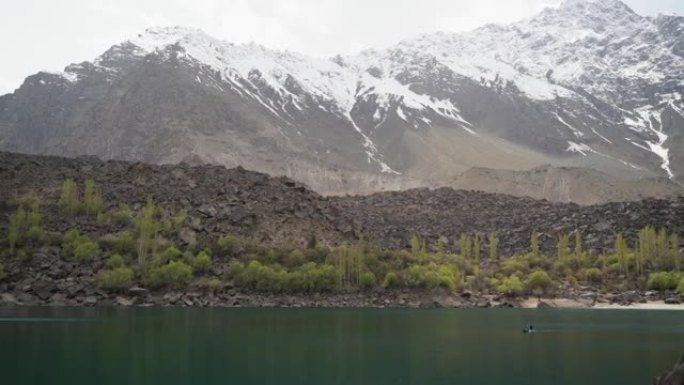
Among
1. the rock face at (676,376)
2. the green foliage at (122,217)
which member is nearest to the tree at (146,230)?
the green foliage at (122,217)

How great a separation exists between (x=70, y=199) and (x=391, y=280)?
55923 mm

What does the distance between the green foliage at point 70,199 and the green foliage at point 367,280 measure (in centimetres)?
4950

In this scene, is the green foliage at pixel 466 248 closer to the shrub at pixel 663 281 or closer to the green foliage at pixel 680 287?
the shrub at pixel 663 281

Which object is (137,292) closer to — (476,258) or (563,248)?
(476,258)

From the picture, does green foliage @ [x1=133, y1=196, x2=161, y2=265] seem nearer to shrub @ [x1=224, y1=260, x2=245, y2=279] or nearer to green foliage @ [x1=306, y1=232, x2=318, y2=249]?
shrub @ [x1=224, y1=260, x2=245, y2=279]

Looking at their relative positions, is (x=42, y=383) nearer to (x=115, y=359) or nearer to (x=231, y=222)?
(x=115, y=359)

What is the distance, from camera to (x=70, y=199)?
12712cm

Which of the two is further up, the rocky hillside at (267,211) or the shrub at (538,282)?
the rocky hillside at (267,211)

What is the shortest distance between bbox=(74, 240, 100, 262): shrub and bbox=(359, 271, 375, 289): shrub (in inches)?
1577

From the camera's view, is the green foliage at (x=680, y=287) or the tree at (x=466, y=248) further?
the tree at (x=466, y=248)

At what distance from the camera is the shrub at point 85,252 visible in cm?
10762

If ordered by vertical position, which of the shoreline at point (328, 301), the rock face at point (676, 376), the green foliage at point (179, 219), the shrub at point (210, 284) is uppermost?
the green foliage at point (179, 219)

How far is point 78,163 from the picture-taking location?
500 ft

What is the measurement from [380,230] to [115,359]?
131333mm
